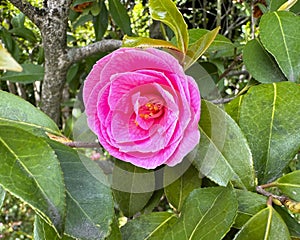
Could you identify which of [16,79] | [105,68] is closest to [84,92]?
[105,68]

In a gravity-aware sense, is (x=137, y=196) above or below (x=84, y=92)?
below

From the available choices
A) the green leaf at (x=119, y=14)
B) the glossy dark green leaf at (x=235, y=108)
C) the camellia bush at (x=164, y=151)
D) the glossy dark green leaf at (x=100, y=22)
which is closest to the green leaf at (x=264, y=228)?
the camellia bush at (x=164, y=151)

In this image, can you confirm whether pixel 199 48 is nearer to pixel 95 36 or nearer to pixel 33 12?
pixel 33 12

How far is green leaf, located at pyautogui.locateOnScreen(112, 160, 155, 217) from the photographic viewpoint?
19.4 inches

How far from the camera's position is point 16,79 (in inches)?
44.5

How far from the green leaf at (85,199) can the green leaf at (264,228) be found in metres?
0.12

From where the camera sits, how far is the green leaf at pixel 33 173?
13.3 inches

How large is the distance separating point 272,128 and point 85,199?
198 millimetres

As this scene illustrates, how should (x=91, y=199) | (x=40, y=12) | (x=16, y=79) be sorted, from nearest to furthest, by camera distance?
(x=91, y=199)
(x=40, y=12)
(x=16, y=79)

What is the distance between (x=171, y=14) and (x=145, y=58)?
9cm

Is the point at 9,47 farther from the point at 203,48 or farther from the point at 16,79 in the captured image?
the point at 203,48

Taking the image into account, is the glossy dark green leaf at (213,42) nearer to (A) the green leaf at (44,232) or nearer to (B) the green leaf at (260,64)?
(B) the green leaf at (260,64)

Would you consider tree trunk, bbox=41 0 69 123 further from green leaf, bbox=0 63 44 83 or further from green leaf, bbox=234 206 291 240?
green leaf, bbox=234 206 291 240

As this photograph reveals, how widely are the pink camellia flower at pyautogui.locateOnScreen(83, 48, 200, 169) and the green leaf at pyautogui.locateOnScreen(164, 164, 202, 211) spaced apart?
0.19 feet
